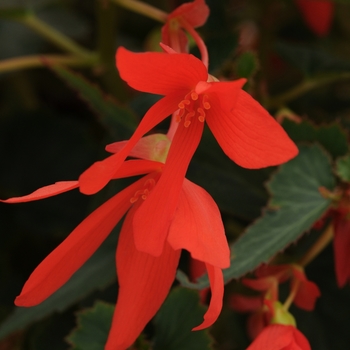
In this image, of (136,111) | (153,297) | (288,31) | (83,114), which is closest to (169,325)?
(153,297)

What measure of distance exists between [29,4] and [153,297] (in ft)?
2.02

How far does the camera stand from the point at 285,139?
283mm

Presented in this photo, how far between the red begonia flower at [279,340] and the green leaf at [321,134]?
0.66 ft

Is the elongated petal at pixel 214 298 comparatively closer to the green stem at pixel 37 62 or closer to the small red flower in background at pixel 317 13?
the green stem at pixel 37 62

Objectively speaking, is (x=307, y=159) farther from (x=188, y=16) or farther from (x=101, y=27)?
(x=101, y=27)

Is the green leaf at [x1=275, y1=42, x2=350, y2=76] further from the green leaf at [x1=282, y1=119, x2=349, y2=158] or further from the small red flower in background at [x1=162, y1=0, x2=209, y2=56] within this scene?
the small red flower in background at [x1=162, y1=0, x2=209, y2=56]

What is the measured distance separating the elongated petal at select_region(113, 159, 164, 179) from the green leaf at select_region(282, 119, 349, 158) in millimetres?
204

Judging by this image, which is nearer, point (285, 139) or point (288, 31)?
point (285, 139)

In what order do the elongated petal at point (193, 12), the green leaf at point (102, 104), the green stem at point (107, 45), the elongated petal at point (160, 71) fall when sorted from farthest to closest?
the green stem at point (107, 45), the green leaf at point (102, 104), the elongated petal at point (193, 12), the elongated petal at point (160, 71)

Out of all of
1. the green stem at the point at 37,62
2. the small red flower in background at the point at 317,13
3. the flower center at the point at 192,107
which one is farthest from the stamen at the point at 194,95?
the small red flower in background at the point at 317,13

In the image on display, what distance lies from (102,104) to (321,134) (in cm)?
23

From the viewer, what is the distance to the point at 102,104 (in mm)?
569

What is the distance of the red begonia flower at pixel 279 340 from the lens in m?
0.37

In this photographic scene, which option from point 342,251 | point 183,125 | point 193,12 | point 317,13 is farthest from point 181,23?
point 317,13
